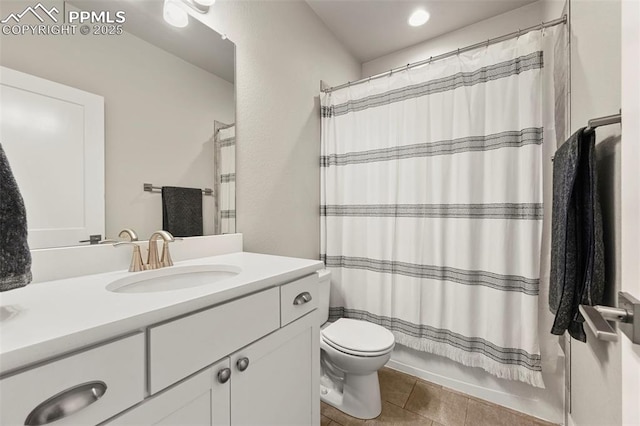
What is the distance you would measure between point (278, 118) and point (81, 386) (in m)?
1.52

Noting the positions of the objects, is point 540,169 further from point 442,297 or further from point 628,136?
point 628,136

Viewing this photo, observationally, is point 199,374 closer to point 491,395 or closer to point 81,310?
point 81,310

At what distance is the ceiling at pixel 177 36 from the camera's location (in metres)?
1.02

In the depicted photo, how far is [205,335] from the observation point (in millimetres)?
678

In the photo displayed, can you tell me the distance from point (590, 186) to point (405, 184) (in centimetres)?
93

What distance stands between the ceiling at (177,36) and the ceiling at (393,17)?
983mm

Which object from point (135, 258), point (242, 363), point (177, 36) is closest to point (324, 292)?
point (242, 363)

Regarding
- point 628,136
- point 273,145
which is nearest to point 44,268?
point 273,145

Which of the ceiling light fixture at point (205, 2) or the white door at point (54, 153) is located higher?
the ceiling light fixture at point (205, 2)

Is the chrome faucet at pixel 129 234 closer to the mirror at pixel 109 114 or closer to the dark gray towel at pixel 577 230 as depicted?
the mirror at pixel 109 114

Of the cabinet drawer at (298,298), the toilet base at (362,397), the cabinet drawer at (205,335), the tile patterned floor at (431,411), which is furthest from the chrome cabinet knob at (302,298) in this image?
the tile patterned floor at (431,411)

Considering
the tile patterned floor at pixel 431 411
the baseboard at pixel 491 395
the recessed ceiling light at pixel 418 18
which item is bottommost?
the tile patterned floor at pixel 431 411

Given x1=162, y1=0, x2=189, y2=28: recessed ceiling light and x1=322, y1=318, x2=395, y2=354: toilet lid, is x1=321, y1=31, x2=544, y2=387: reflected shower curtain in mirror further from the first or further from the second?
x1=162, y1=0, x2=189, y2=28: recessed ceiling light

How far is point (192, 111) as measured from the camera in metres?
1.22
